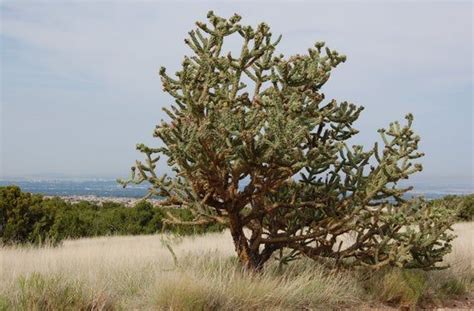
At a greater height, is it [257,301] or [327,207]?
[327,207]

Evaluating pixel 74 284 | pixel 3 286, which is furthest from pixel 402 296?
pixel 3 286

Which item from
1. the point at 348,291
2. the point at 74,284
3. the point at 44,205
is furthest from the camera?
the point at 44,205

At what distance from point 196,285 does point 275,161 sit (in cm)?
159

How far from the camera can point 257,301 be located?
627 centimetres

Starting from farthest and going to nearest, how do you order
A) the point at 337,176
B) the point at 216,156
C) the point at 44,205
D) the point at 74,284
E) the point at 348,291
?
the point at 44,205 → the point at 337,176 → the point at 348,291 → the point at 216,156 → the point at 74,284

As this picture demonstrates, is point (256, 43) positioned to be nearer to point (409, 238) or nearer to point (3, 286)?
point (409, 238)

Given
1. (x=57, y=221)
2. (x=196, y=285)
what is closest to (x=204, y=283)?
(x=196, y=285)

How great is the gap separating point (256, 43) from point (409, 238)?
3.14 metres

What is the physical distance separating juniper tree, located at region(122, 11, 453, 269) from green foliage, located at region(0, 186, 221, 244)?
14.2 feet

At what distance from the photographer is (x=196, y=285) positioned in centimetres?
604

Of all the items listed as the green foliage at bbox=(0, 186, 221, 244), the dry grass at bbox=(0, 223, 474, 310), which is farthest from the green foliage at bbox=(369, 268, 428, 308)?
the green foliage at bbox=(0, 186, 221, 244)

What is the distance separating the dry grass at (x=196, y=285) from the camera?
5848mm

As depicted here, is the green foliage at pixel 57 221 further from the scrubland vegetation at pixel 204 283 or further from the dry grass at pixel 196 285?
the dry grass at pixel 196 285

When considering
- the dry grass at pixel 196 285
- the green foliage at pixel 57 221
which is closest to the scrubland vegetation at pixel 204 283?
the dry grass at pixel 196 285
